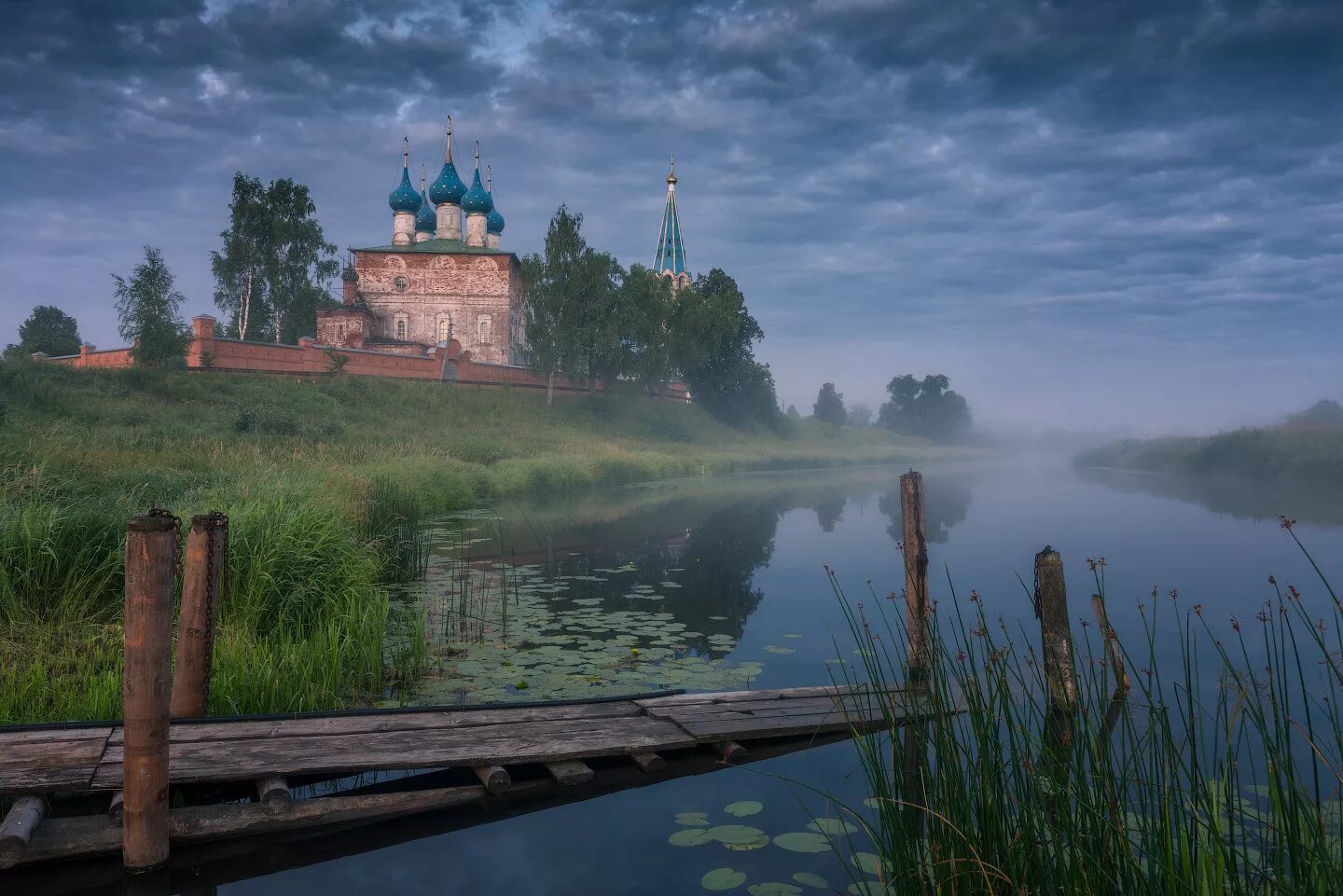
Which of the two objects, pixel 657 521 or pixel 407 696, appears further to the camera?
pixel 657 521

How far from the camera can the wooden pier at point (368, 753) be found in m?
3.42

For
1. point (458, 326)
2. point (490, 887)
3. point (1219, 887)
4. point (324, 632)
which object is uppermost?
point (458, 326)

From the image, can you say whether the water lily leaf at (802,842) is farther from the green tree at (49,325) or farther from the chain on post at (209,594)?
the green tree at (49,325)

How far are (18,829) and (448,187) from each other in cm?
3781

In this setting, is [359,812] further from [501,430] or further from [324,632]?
[501,430]

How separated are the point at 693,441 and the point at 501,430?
1232cm

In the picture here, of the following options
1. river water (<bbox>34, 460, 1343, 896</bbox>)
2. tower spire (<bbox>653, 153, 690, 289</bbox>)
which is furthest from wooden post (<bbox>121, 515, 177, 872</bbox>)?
tower spire (<bbox>653, 153, 690, 289</bbox>)

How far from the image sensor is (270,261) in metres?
29.9

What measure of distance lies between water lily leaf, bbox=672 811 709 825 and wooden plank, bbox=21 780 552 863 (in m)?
0.77

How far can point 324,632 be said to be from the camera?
18.1 feet

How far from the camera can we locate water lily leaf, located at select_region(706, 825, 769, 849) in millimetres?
3697

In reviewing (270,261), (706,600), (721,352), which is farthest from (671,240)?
(706,600)

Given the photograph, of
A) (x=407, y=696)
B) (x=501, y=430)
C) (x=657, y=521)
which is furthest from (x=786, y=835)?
(x=501, y=430)

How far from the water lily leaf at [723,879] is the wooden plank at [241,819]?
1.10m
